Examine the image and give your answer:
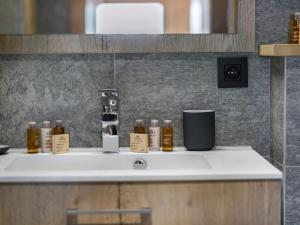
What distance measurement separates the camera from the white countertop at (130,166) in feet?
5.65

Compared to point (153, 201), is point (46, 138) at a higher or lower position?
higher

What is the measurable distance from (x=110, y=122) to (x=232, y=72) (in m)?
0.49

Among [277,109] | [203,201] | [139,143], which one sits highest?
[277,109]

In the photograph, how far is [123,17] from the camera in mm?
2104

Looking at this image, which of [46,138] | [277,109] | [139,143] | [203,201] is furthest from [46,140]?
[277,109]

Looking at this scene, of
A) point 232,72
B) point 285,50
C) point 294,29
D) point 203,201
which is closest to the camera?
point 203,201

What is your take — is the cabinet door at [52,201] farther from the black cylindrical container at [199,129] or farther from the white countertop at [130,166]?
the black cylindrical container at [199,129]

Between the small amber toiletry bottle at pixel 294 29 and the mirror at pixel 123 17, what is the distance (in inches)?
7.9

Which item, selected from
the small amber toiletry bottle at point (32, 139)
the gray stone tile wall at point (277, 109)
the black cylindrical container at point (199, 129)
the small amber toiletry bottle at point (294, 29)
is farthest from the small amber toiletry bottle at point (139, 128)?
the small amber toiletry bottle at point (294, 29)

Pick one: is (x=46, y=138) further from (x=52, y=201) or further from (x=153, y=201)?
(x=153, y=201)

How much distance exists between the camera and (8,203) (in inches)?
68.2

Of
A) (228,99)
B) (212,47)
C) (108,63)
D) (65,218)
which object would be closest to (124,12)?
(108,63)

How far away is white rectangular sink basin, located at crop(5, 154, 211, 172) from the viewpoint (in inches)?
80.4

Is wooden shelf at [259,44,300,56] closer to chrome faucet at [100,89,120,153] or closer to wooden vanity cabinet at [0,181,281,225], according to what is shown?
wooden vanity cabinet at [0,181,281,225]
